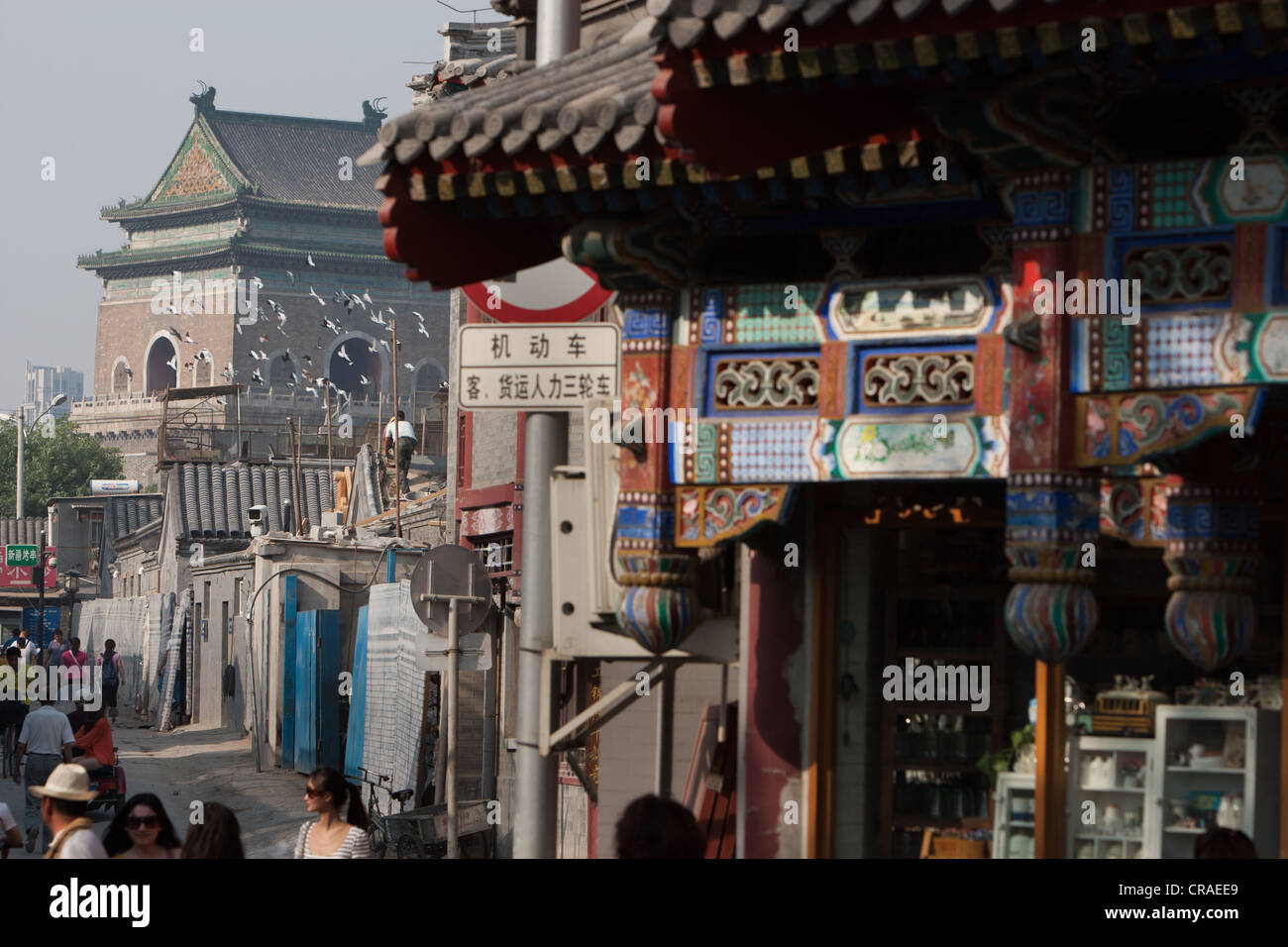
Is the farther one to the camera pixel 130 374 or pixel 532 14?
pixel 130 374

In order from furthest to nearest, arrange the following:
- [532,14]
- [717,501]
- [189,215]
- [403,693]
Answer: [189,215] → [403,693] → [532,14] → [717,501]

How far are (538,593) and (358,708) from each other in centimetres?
1582

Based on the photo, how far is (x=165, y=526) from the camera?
45594 millimetres

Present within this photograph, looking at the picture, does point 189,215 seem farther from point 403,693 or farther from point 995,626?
point 995,626

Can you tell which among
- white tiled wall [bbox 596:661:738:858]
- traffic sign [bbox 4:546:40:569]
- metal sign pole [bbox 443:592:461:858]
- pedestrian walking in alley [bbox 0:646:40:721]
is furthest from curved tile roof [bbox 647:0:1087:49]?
traffic sign [bbox 4:546:40:569]

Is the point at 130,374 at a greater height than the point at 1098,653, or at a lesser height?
greater

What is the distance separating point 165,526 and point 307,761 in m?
20.0

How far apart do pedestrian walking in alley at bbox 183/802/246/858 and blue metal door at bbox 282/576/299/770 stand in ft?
66.7

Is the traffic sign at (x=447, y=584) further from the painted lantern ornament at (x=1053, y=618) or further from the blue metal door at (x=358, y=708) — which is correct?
the blue metal door at (x=358, y=708)

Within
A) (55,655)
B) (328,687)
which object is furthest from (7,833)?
(55,655)

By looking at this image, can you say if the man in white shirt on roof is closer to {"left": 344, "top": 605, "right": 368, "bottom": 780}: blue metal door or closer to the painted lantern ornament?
{"left": 344, "top": 605, "right": 368, "bottom": 780}: blue metal door

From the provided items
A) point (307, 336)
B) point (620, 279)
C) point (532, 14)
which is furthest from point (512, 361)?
point (307, 336)

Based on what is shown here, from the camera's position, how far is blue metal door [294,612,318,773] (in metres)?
26.5

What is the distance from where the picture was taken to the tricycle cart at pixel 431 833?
1675cm
